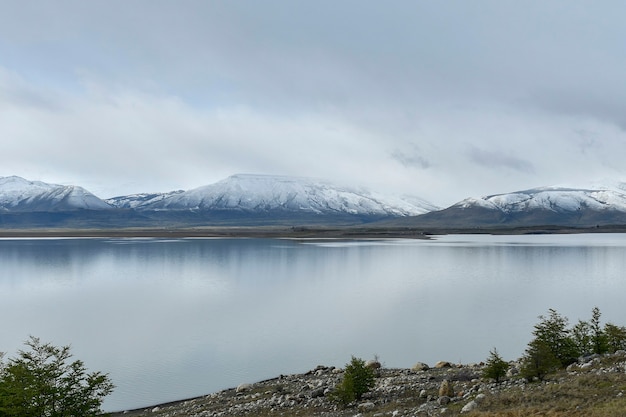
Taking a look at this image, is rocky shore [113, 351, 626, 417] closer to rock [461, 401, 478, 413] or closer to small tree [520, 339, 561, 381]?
rock [461, 401, 478, 413]

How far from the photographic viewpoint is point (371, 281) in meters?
57.0

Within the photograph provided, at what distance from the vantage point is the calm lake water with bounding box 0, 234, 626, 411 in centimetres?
2650

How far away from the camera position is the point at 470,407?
13781 mm

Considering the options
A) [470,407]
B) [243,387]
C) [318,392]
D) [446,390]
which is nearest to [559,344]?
[446,390]

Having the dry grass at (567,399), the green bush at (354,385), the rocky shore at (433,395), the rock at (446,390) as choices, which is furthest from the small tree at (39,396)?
the dry grass at (567,399)

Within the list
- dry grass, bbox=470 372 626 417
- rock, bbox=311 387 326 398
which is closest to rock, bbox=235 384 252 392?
rock, bbox=311 387 326 398

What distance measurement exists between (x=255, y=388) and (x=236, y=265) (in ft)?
175

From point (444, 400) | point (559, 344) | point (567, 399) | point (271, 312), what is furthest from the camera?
point (271, 312)

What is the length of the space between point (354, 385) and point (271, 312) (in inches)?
898

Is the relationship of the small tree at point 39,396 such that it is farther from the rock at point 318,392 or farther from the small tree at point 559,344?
the small tree at point 559,344

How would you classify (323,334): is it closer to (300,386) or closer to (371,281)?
(300,386)

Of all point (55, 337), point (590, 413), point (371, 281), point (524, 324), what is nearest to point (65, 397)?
point (590, 413)

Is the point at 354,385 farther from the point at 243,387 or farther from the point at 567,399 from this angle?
the point at 567,399

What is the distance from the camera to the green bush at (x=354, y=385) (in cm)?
1708
